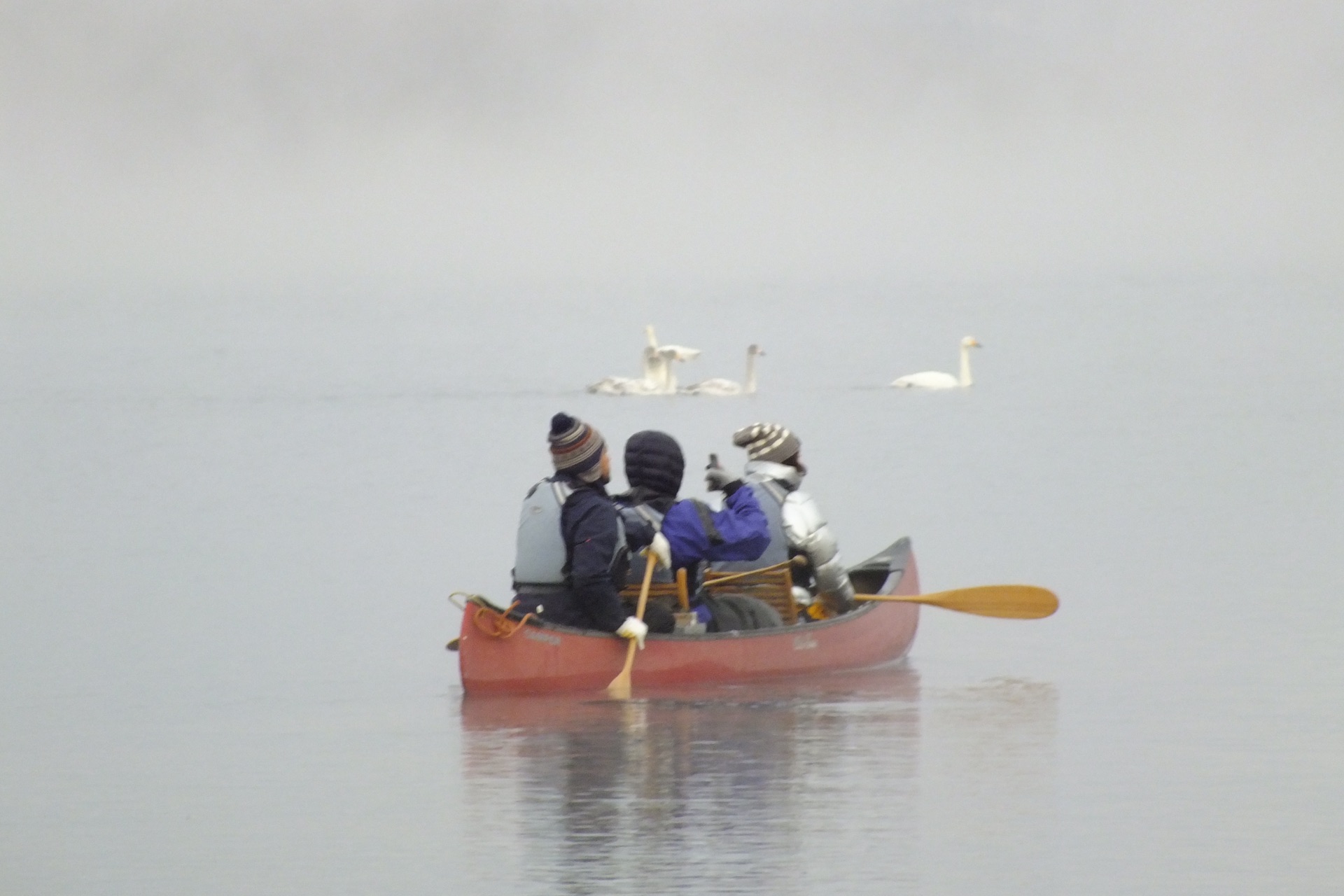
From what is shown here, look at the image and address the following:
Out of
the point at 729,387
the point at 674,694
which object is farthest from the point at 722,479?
the point at 729,387

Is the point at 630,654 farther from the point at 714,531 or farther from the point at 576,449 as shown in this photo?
the point at 576,449

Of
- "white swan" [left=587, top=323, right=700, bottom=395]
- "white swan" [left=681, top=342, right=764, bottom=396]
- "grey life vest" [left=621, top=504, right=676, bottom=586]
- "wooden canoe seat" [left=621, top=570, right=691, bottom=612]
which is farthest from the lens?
"white swan" [left=587, top=323, right=700, bottom=395]

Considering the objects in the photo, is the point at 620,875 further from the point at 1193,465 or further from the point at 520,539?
the point at 1193,465

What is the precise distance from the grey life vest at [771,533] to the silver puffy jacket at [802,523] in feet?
0.06

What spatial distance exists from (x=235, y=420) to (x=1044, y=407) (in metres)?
9.88

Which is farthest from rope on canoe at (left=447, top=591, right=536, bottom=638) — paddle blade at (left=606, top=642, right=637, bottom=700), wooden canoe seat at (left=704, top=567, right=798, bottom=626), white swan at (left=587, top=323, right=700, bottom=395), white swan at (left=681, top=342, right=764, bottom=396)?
white swan at (left=587, top=323, right=700, bottom=395)

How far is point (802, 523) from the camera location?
12.3 metres

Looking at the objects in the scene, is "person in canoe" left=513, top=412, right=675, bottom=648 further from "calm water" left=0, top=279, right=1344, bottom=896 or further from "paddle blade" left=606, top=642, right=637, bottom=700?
"calm water" left=0, top=279, right=1344, bottom=896

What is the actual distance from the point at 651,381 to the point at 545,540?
2625 cm

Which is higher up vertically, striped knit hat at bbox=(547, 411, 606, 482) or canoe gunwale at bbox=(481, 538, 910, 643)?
striped knit hat at bbox=(547, 411, 606, 482)

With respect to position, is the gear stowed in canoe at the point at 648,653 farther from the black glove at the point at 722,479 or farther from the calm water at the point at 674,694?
the black glove at the point at 722,479

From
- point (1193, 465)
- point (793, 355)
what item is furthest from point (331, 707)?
point (793, 355)

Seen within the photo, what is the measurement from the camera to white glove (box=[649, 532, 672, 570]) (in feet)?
38.5

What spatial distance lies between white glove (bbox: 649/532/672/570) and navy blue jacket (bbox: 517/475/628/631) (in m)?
0.15
